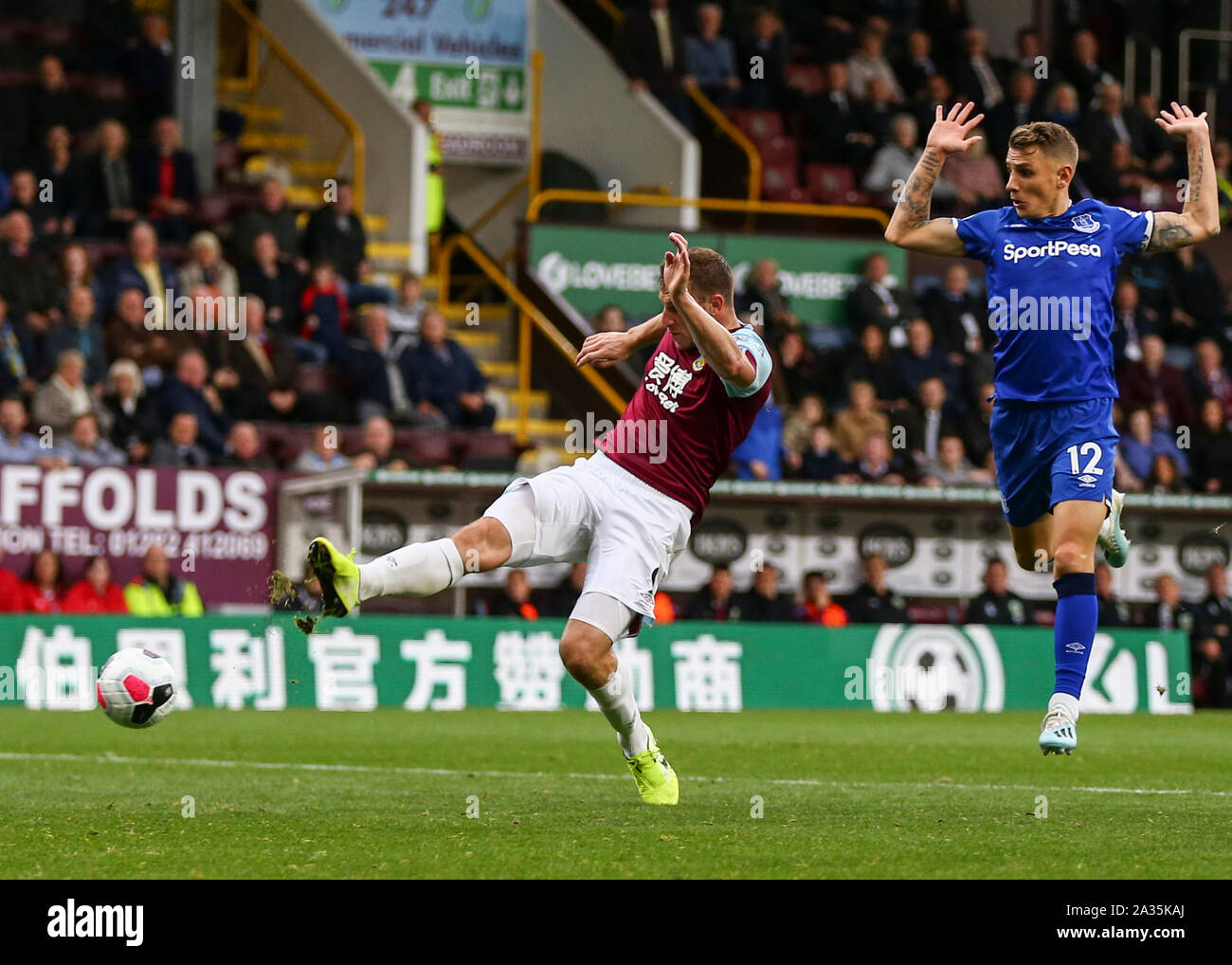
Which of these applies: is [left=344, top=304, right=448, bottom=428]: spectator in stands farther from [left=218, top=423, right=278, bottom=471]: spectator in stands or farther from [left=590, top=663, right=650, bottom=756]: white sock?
[left=590, top=663, right=650, bottom=756]: white sock

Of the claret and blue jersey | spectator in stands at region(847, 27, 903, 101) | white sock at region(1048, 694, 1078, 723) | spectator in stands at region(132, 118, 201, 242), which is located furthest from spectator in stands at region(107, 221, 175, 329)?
white sock at region(1048, 694, 1078, 723)

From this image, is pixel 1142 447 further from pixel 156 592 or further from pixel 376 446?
pixel 156 592

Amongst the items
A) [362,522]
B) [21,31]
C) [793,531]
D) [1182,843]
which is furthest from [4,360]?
[1182,843]

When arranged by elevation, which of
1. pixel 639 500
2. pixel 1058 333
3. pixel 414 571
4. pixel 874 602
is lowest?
pixel 874 602

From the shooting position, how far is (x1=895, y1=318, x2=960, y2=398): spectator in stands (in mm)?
21156

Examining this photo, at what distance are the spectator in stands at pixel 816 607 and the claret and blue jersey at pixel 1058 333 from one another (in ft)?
33.5

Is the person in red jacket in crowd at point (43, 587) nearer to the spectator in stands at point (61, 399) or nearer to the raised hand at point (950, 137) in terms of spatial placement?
the spectator in stands at point (61, 399)

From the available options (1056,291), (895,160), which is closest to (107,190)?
(895,160)

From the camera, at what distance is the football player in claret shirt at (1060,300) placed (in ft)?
26.8

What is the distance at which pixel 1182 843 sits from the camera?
6883 millimetres

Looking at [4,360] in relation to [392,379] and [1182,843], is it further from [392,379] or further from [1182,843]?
[1182,843]

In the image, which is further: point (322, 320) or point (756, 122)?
point (756, 122)

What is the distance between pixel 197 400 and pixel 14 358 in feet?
4.97

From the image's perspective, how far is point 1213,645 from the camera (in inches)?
759
